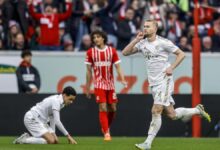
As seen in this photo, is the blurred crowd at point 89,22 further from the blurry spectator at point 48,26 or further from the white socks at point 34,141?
the white socks at point 34,141

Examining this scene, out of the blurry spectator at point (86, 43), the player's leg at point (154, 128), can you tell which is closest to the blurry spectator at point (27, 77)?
the blurry spectator at point (86, 43)

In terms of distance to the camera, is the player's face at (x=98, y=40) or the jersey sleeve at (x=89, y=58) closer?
the player's face at (x=98, y=40)

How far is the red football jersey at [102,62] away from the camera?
2003cm

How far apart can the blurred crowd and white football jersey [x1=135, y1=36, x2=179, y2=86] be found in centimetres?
682

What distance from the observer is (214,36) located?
26.3 m

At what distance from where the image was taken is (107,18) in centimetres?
2547

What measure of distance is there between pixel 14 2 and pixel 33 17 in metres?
0.65

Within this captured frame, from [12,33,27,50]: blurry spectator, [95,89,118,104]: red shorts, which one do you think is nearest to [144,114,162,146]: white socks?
[95,89,118,104]: red shorts

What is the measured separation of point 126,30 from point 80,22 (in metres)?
1.26

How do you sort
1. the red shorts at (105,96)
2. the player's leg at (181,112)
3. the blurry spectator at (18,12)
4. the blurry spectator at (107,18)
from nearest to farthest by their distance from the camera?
the player's leg at (181,112) → the red shorts at (105,96) → the blurry spectator at (18,12) → the blurry spectator at (107,18)

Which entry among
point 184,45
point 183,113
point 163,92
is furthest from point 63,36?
point 163,92

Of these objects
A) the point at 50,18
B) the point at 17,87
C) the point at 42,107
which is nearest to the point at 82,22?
the point at 50,18

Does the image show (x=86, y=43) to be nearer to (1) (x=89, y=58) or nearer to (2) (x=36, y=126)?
(1) (x=89, y=58)

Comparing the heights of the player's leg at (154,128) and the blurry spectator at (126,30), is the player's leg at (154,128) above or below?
below
